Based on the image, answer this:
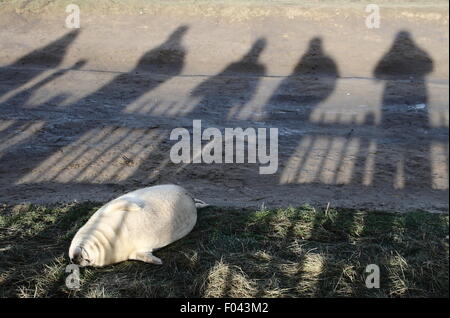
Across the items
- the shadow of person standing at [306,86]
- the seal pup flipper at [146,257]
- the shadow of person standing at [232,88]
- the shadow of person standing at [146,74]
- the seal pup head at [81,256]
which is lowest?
the shadow of person standing at [306,86]

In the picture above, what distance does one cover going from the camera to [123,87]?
10570mm

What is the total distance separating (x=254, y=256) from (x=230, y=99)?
17.4ft

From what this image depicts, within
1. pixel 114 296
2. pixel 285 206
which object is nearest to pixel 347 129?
pixel 285 206

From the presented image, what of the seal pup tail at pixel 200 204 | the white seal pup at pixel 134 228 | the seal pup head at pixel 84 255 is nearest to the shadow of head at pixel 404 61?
the seal pup tail at pixel 200 204

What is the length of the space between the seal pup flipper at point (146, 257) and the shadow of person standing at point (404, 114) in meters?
3.21

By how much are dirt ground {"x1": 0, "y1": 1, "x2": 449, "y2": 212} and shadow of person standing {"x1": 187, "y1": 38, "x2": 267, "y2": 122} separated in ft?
0.12

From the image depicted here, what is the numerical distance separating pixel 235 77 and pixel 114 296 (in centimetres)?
728

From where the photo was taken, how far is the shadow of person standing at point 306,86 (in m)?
9.59

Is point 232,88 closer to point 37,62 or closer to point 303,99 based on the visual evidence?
point 303,99

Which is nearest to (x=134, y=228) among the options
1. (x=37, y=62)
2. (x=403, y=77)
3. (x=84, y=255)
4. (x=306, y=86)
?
(x=84, y=255)

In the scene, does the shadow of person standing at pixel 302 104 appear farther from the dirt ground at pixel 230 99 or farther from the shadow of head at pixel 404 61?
the shadow of head at pixel 404 61

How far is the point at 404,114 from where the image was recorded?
30.3ft

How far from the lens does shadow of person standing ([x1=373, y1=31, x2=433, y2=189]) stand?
7.25 metres

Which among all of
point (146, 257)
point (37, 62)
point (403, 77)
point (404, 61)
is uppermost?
point (146, 257)
